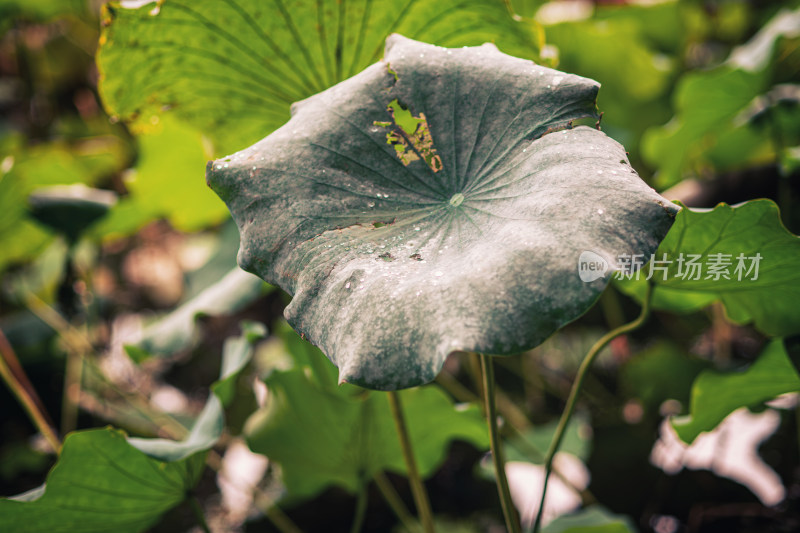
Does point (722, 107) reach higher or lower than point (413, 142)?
higher

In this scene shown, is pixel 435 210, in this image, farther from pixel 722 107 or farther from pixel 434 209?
pixel 722 107

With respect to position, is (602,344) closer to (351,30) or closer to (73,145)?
(351,30)

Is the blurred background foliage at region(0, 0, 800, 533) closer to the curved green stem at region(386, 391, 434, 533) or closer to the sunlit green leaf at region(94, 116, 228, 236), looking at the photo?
the sunlit green leaf at region(94, 116, 228, 236)

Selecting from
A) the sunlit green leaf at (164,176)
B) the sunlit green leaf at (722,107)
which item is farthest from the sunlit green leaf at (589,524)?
the sunlit green leaf at (164,176)

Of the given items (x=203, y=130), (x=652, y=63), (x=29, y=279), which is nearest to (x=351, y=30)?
(x=203, y=130)

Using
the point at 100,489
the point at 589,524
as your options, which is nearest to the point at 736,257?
the point at 589,524
